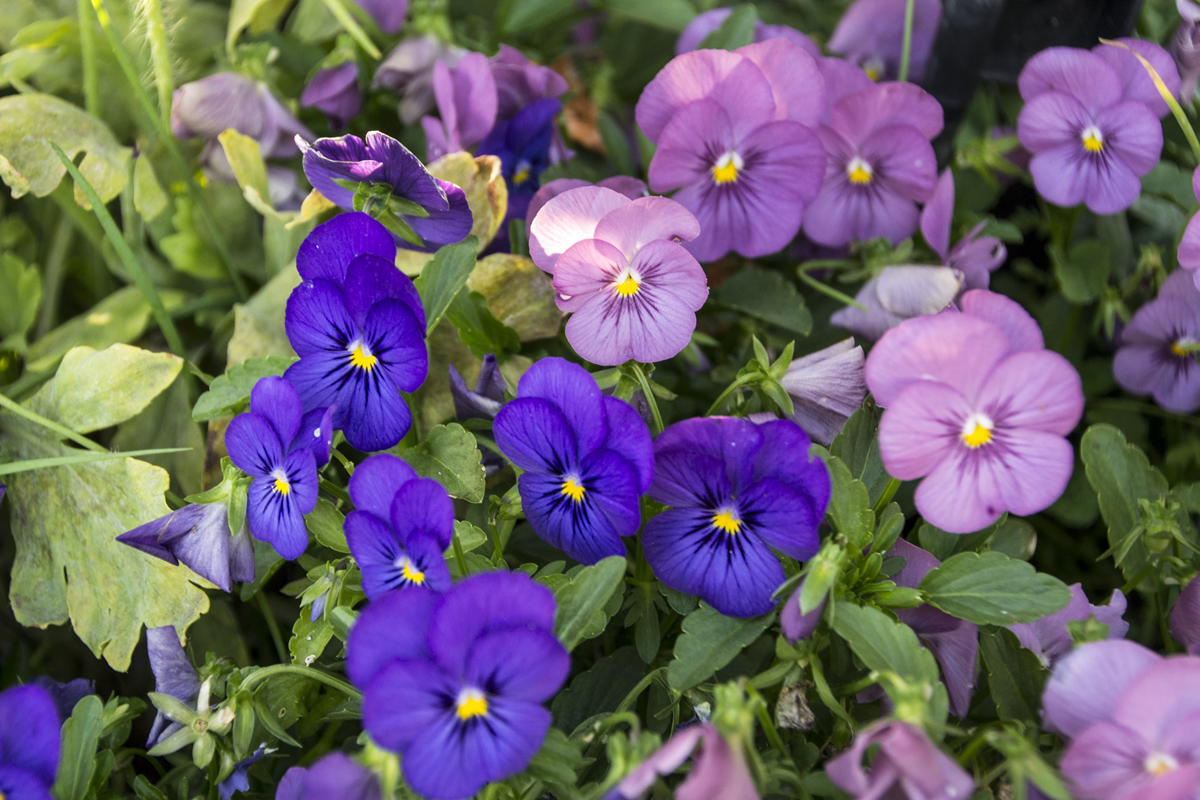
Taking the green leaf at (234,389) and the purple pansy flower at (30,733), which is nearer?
the purple pansy flower at (30,733)

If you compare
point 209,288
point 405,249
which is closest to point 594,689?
point 405,249

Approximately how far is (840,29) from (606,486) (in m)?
0.79

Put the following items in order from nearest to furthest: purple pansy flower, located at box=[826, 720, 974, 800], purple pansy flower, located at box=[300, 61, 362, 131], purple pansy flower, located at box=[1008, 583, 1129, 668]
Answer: purple pansy flower, located at box=[826, 720, 974, 800] < purple pansy flower, located at box=[1008, 583, 1129, 668] < purple pansy flower, located at box=[300, 61, 362, 131]

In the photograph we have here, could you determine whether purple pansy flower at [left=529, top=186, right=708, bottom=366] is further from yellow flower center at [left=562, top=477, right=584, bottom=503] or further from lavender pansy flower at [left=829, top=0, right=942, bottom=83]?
lavender pansy flower at [left=829, top=0, right=942, bottom=83]

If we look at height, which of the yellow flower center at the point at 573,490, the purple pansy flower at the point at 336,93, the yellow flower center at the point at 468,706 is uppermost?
the purple pansy flower at the point at 336,93

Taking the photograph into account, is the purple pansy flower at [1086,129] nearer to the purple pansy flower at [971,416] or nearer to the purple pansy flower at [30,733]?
the purple pansy flower at [971,416]

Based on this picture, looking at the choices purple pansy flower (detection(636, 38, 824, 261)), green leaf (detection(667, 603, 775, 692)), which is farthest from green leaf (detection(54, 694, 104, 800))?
purple pansy flower (detection(636, 38, 824, 261))

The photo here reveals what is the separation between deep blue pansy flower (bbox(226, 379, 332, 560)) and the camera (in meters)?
0.57

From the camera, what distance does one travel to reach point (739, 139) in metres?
0.77

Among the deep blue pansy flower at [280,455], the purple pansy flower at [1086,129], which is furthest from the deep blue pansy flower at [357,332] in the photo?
the purple pansy flower at [1086,129]

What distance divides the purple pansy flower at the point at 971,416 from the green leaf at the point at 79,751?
53cm

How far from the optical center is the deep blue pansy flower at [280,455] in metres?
0.57

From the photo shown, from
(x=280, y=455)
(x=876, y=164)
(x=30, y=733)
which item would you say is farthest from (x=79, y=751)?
(x=876, y=164)

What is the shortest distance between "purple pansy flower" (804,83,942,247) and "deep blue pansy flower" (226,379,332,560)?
54cm
